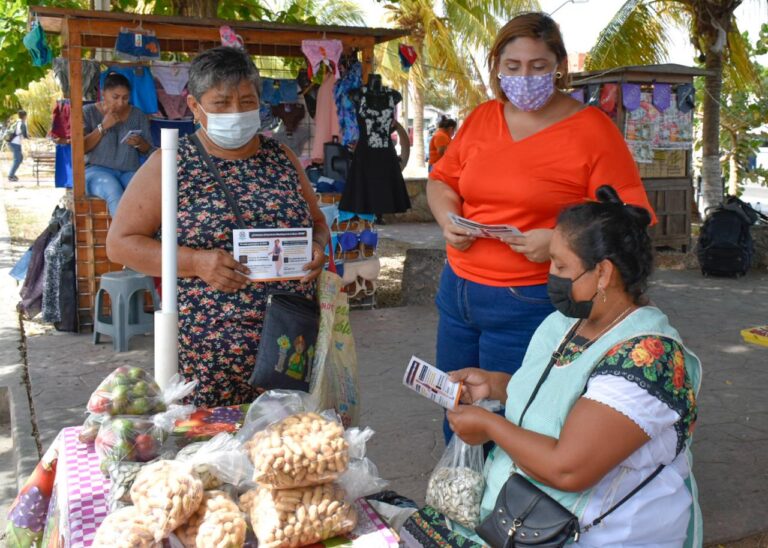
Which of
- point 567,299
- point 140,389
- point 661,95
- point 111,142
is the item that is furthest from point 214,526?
point 661,95

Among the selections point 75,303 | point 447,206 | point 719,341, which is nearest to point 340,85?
point 75,303

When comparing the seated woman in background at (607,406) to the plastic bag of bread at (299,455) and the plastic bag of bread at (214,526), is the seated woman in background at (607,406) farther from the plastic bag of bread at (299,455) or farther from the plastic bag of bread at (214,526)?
the plastic bag of bread at (214,526)

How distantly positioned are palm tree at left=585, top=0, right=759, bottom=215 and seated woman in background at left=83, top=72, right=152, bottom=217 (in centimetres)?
843

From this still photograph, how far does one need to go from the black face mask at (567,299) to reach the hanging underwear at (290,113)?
6791mm

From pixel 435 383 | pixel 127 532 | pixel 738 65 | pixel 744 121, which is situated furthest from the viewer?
pixel 744 121

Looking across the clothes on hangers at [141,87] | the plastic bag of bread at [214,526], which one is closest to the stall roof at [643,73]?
the clothes on hangers at [141,87]

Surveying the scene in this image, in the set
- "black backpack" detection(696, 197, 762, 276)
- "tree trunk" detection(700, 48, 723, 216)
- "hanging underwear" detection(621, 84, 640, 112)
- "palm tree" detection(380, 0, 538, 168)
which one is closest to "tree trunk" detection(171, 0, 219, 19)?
"hanging underwear" detection(621, 84, 640, 112)

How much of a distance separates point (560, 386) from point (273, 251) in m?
1.04

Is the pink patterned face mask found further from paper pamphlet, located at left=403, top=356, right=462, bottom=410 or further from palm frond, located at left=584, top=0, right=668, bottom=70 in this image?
palm frond, located at left=584, top=0, right=668, bottom=70

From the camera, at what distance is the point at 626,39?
14.1m

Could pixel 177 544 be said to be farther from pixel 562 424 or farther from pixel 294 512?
pixel 562 424

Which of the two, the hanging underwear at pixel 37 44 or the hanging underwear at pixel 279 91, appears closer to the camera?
the hanging underwear at pixel 37 44

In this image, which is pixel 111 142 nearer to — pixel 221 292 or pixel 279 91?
pixel 279 91

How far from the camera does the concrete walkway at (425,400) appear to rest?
4125mm
